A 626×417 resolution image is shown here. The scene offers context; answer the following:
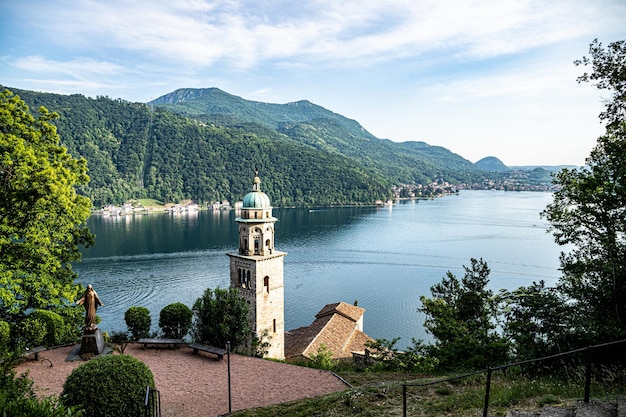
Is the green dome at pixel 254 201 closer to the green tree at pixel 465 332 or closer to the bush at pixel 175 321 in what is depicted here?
the bush at pixel 175 321

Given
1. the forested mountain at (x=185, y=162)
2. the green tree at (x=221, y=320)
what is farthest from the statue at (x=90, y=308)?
the forested mountain at (x=185, y=162)

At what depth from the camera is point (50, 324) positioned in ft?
42.7

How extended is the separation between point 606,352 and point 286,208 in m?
114

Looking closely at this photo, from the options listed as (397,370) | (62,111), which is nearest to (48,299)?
(397,370)

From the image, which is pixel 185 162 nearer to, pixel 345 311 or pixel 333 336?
pixel 345 311

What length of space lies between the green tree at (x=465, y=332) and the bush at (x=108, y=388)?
7.66 m

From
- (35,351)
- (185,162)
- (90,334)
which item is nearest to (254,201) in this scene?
(90,334)

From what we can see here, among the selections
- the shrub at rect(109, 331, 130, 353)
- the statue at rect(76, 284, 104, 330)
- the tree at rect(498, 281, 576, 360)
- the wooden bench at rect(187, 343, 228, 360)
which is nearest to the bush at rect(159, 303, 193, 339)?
the shrub at rect(109, 331, 130, 353)

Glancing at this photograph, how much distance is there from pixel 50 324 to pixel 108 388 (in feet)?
22.5

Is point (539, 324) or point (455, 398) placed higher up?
point (539, 324)

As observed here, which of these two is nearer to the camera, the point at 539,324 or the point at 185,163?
the point at 539,324

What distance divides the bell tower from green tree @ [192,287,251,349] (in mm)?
5131

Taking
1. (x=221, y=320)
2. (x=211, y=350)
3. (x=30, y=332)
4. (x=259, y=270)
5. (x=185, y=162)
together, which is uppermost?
(x=185, y=162)

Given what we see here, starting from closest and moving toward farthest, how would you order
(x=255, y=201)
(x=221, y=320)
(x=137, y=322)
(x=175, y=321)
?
(x=137, y=322)
(x=221, y=320)
(x=175, y=321)
(x=255, y=201)
